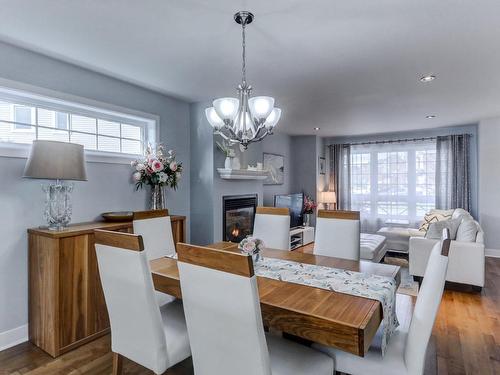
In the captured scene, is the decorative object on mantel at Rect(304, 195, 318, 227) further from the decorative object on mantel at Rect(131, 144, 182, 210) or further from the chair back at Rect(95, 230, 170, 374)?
the chair back at Rect(95, 230, 170, 374)

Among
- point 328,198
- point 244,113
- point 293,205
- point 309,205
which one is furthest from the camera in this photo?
point 328,198

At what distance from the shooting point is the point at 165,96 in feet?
12.5

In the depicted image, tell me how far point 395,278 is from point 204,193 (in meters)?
2.66

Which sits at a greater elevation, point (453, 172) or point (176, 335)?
point (453, 172)

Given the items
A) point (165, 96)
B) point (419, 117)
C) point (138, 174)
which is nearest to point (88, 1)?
point (138, 174)

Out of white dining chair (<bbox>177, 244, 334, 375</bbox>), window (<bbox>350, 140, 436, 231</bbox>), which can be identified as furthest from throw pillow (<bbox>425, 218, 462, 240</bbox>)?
white dining chair (<bbox>177, 244, 334, 375</bbox>)

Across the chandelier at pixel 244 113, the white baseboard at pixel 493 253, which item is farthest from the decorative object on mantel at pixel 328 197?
the chandelier at pixel 244 113

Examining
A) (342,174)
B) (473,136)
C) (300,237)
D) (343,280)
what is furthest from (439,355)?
(342,174)

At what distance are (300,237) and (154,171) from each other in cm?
370

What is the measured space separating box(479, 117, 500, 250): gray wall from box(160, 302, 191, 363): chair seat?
5.74 metres

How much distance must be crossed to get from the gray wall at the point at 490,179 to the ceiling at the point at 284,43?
70.9 inches

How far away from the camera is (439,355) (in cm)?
234

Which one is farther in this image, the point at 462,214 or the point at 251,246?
the point at 462,214

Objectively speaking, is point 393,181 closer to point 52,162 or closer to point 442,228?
point 442,228
